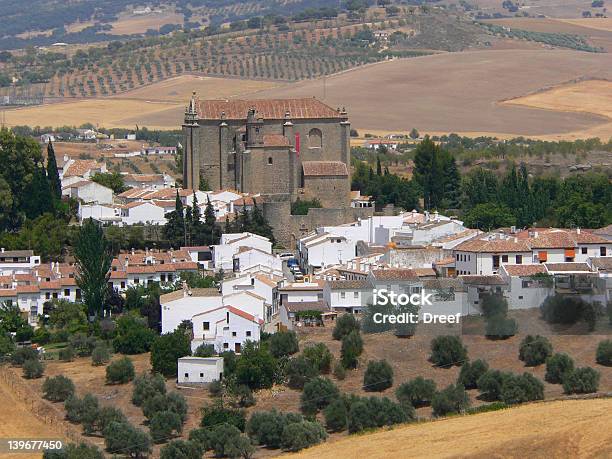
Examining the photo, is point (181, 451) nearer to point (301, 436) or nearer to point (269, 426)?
point (269, 426)

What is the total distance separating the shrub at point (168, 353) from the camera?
164ft

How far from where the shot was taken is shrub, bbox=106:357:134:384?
49.7 meters

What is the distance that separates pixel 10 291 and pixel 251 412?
13.4 metres

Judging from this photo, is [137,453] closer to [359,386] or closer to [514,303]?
[359,386]

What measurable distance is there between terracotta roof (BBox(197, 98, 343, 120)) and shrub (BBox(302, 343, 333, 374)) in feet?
72.6

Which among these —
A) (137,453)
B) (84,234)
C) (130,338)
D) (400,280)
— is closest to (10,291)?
(84,234)

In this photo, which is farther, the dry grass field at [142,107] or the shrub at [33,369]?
the dry grass field at [142,107]

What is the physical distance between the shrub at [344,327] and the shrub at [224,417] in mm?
5905

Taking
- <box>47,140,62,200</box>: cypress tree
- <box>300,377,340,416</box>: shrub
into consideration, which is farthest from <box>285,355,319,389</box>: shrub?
<box>47,140,62,200</box>: cypress tree

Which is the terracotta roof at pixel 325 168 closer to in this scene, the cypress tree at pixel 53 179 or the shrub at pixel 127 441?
the cypress tree at pixel 53 179

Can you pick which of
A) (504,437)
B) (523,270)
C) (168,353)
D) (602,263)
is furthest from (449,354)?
(504,437)

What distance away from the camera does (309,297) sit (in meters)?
54.9

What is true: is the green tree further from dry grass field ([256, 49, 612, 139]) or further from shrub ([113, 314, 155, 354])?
dry grass field ([256, 49, 612, 139])

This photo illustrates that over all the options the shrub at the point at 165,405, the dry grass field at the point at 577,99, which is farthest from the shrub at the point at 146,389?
the dry grass field at the point at 577,99
